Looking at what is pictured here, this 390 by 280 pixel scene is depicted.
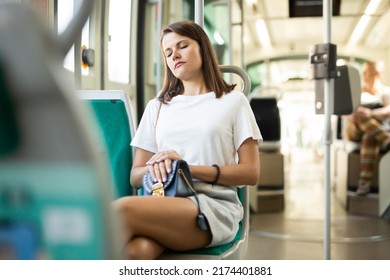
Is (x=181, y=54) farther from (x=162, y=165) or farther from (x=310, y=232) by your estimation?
(x=310, y=232)

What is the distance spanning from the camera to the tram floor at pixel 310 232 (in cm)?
153

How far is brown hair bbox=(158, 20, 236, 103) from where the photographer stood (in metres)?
1.12

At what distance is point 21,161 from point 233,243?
0.83 m

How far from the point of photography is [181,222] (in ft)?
3.09

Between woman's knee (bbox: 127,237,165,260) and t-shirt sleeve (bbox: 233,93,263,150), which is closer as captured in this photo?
woman's knee (bbox: 127,237,165,260)

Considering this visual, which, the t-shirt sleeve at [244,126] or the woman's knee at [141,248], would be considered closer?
the woman's knee at [141,248]

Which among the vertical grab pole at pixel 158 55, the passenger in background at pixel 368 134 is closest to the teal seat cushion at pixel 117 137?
the vertical grab pole at pixel 158 55

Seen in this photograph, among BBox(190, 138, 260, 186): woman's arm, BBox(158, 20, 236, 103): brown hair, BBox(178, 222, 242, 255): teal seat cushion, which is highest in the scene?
BBox(158, 20, 236, 103): brown hair

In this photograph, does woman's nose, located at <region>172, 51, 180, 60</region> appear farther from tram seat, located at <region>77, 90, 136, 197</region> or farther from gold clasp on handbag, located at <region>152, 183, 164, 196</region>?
gold clasp on handbag, located at <region>152, 183, 164, 196</region>

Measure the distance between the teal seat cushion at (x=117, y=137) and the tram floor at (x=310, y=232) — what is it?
485 millimetres

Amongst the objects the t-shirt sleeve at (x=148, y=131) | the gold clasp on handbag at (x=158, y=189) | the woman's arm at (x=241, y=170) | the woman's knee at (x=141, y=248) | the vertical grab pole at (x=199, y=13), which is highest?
the vertical grab pole at (x=199, y=13)

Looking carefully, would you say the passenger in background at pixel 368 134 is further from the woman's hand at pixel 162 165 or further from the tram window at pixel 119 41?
the woman's hand at pixel 162 165

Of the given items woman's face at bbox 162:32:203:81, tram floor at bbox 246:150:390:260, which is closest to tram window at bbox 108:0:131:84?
woman's face at bbox 162:32:203:81
